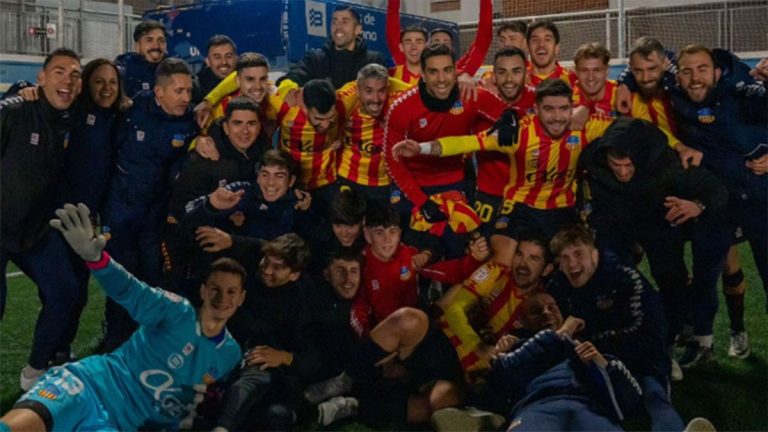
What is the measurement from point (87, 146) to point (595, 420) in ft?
9.45

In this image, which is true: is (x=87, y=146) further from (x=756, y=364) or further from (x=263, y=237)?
(x=756, y=364)

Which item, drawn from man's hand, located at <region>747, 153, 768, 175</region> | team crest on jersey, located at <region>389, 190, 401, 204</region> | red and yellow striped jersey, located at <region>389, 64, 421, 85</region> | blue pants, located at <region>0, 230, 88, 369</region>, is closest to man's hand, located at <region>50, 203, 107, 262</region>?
blue pants, located at <region>0, 230, 88, 369</region>

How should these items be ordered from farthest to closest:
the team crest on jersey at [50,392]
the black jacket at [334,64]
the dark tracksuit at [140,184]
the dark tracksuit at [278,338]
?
the black jacket at [334,64], the dark tracksuit at [140,184], the dark tracksuit at [278,338], the team crest on jersey at [50,392]

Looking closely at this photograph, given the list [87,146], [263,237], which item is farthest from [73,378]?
[87,146]

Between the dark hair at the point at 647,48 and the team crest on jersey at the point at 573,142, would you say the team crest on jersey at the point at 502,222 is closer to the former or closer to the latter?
the team crest on jersey at the point at 573,142

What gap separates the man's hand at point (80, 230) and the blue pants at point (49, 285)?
1289 mm

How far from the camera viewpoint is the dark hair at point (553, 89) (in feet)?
13.7

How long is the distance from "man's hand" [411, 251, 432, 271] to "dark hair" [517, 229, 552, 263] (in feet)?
1.65

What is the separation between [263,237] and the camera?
4340 mm

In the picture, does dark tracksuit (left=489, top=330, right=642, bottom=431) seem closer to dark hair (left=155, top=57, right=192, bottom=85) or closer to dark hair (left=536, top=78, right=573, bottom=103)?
dark hair (left=536, top=78, right=573, bottom=103)

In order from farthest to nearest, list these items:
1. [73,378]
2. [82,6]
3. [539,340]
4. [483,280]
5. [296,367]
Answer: [82,6] < [483,280] < [296,367] < [539,340] < [73,378]

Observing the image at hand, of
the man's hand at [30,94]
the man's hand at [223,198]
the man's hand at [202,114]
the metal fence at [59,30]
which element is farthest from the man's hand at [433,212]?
the metal fence at [59,30]

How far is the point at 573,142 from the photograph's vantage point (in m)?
4.27

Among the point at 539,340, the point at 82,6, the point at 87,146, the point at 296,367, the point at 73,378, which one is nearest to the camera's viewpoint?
the point at 73,378
